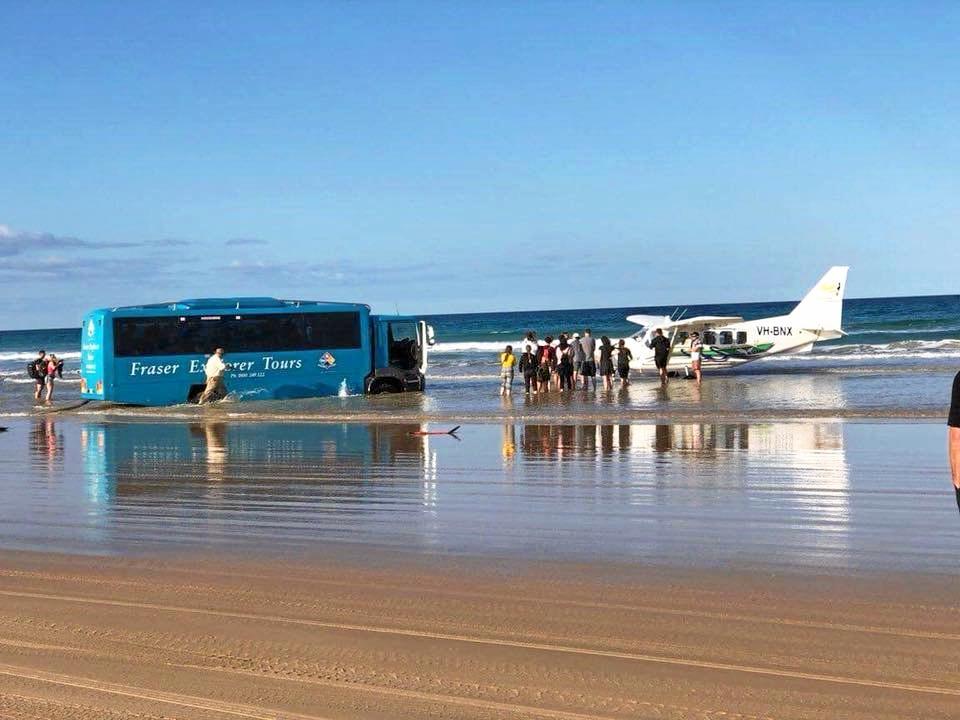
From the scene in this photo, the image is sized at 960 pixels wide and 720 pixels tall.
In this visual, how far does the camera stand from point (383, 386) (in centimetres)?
3161

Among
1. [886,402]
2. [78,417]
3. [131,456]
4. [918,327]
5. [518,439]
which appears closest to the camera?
Result: [131,456]

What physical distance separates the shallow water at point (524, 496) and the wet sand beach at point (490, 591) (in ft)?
0.17

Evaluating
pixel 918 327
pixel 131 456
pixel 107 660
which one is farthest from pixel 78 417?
pixel 918 327

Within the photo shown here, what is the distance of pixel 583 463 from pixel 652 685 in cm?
964

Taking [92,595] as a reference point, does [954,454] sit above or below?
above

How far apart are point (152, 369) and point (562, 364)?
10510mm

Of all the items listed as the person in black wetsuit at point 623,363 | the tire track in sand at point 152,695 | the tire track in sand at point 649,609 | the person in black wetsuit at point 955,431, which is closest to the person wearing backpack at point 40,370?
the person in black wetsuit at point 623,363

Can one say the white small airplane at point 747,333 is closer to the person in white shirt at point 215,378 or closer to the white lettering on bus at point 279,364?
the white lettering on bus at point 279,364

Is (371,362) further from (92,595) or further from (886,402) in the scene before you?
(92,595)

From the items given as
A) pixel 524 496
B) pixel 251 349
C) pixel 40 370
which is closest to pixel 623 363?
pixel 251 349

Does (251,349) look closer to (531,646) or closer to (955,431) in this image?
(531,646)

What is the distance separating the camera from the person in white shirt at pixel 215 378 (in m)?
28.4

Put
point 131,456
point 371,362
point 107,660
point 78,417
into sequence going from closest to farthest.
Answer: point 107,660
point 131,456
point 78,417
point 371,362

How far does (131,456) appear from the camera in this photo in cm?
1764
